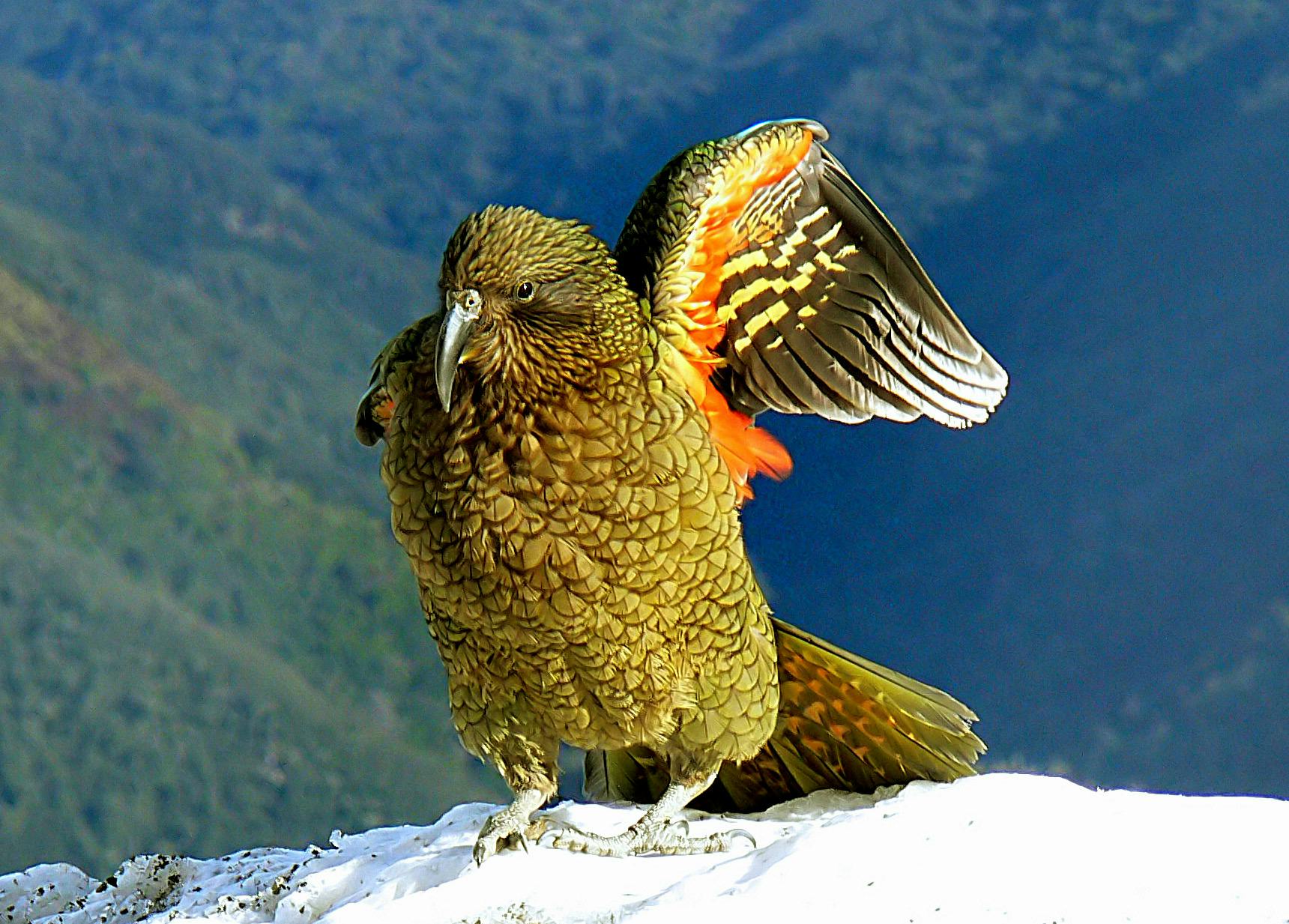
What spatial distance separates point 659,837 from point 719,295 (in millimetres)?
1470

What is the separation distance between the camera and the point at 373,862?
353cm

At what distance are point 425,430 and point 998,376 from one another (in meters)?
1.70

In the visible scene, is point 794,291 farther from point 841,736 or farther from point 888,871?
point 888,871

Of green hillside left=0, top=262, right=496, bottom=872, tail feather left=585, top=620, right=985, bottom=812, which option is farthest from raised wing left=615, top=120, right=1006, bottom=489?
green hillside left=0, top=262, right=496, bottom=872

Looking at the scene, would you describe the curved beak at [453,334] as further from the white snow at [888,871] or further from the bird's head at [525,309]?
the white snow at [888,871]

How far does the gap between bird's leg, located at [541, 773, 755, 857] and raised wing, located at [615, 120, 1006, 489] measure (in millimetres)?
1066

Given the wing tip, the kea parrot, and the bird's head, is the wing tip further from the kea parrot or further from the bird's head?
the bird's head

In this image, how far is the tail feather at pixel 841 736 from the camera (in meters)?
3.38

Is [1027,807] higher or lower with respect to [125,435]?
lower

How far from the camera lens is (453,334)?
8.98 ft

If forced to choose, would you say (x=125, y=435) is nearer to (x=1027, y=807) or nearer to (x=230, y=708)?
(x=230, y=708)

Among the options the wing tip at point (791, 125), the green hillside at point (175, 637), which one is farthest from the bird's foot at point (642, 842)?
the green hillside at point (175, 637)

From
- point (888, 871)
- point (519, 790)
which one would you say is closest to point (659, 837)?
point (519, 790)

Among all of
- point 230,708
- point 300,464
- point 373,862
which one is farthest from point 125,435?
point 373,862
